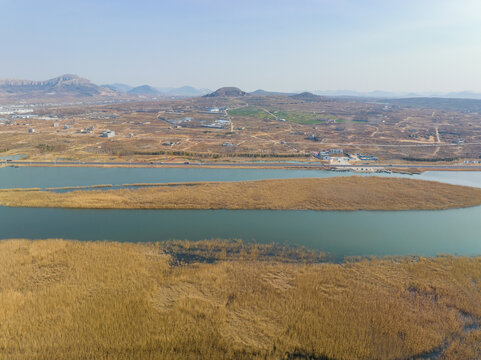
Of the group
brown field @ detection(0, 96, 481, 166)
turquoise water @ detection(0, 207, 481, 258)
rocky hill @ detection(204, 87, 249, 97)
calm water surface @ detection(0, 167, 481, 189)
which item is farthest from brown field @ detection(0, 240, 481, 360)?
rocky hill @ detection(204, 87, 249, 97)

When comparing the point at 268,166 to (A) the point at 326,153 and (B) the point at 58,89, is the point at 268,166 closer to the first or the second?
(A) the point at 326,153

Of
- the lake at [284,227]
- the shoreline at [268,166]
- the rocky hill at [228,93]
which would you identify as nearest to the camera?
the lake at [284,227]

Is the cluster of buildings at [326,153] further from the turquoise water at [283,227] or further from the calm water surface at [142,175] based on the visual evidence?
the turquoise water at [283,227]

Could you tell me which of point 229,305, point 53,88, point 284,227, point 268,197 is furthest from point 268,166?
point 53,88

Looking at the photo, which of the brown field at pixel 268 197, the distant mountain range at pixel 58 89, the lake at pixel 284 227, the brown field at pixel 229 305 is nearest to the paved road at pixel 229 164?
the brown field at pixel 268 197

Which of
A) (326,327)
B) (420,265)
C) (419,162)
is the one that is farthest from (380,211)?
(419,162)

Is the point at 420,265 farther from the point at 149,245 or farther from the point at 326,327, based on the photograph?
the point at 149,245
